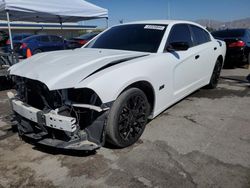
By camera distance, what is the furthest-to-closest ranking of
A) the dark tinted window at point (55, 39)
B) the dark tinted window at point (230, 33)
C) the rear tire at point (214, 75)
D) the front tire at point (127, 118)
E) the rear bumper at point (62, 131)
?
the dark tinted window at point (55, 39) → the dark tinted window at point (230, 33) → the rear tire at point (214, 75) → the front tire at point (127, 118) → the rear bumper at point (62, 131)

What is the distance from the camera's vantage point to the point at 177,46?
164 inches

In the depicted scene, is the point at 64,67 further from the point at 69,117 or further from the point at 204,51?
the point at 204,51

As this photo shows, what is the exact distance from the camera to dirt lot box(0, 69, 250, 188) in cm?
280

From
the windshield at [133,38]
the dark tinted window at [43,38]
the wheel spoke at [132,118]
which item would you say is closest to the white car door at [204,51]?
the windshield at [133,38]

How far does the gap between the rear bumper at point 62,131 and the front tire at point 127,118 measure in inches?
6.3

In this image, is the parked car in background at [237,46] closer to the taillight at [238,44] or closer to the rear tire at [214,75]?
the taillight at [238,44]

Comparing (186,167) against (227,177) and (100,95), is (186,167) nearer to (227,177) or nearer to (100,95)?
(227,177)

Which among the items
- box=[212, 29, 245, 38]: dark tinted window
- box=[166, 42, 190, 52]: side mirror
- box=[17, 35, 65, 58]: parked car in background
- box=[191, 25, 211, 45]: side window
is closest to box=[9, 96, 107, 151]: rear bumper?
box=[166, 42, 190, 52]: side mirror

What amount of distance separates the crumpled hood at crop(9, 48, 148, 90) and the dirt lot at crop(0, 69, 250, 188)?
97 cm

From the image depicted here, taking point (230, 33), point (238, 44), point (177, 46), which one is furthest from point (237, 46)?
point (177, 46)

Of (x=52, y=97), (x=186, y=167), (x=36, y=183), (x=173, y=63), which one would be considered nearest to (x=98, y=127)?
(x=52, y=97)

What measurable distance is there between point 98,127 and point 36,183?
864mm

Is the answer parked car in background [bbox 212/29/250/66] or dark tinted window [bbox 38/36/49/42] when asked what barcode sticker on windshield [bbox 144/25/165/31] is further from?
dark tinted window [bbox 38/36/49/42]

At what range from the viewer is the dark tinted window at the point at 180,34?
444 centimetres
